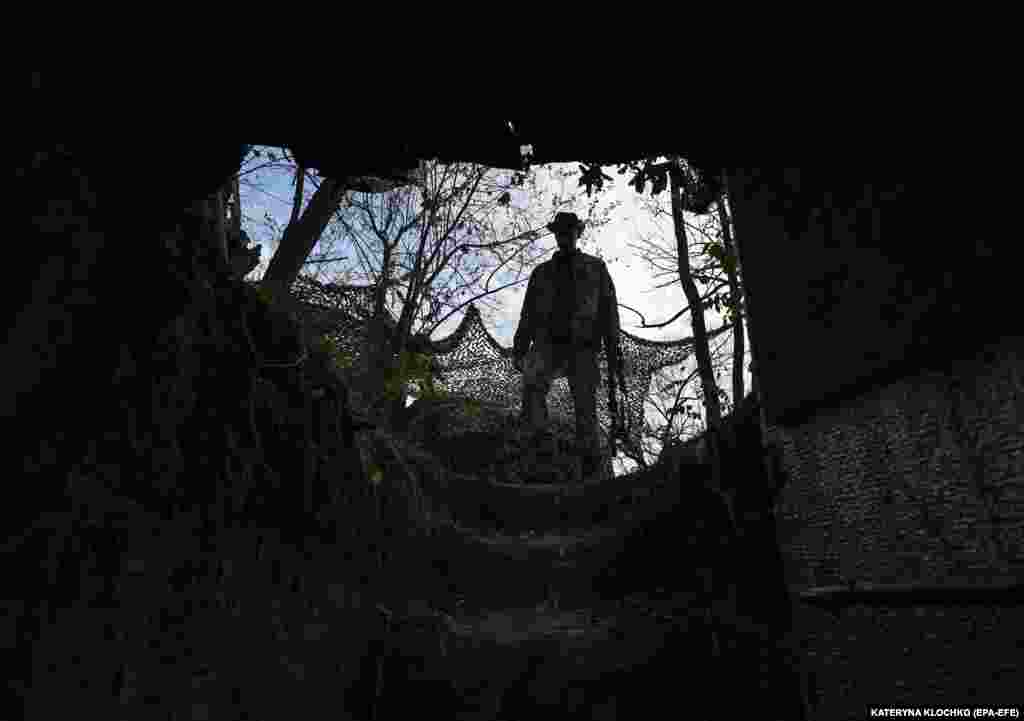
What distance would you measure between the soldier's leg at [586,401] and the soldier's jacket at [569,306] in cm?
22

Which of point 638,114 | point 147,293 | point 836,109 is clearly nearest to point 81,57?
point 147,293

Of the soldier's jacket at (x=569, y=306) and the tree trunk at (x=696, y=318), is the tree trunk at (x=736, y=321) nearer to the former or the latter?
the tree trunk at (x=696, y=318)

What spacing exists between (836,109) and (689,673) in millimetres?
2586

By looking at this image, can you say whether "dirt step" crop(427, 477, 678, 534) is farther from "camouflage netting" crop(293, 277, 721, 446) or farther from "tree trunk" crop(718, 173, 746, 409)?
"camouflage netting" crop(293, 277, 721, 446)

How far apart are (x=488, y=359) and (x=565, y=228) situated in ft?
7.47

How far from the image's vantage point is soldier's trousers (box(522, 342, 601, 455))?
7027 mm

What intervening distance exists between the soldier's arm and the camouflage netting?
36.6 inches

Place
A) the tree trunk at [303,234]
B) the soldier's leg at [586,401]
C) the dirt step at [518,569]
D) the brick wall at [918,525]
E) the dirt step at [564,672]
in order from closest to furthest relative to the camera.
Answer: the brick wall at [918,525], the dirt step at [564,672], the dirt step at [518,569], the tree trunk at [303,234], the soldier's leg at [586,401]

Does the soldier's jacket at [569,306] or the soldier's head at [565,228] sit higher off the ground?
the soldier's head at [565,228]

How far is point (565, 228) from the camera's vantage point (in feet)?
24.9

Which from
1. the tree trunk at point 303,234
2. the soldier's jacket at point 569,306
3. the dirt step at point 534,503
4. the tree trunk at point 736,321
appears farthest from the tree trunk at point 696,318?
the tree trunk at point 303,234

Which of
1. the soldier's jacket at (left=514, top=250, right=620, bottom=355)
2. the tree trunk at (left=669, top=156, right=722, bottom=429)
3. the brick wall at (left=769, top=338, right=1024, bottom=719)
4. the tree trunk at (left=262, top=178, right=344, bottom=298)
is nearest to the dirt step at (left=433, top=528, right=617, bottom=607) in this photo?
the tree trunk at (left=669, top=156, right=722, bottom=429)

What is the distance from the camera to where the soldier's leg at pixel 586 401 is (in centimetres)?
690

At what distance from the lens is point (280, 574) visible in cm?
217
